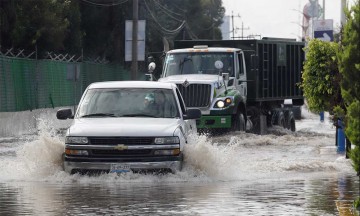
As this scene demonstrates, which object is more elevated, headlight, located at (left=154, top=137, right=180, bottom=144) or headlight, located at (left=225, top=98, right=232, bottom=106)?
headlight, located at (left=154, top=137, right=180, bottom=144)

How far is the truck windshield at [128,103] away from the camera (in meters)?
20.1

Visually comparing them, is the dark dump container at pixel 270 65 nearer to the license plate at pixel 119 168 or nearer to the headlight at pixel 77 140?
the license plate at pixel 119 168

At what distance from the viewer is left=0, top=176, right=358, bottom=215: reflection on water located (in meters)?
15.0

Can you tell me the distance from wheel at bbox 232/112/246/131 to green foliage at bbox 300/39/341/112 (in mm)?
9684

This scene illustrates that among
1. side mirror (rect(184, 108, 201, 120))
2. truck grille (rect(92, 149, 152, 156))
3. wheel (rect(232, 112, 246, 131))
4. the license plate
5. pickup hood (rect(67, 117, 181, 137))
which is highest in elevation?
side mirror (rect(184, 108, 201, 120))

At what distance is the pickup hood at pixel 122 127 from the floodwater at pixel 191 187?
69 cm

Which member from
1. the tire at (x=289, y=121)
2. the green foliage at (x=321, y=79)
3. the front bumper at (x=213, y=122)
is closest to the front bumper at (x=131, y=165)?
the green foliage at (x=321, y=79)

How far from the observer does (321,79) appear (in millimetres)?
24953

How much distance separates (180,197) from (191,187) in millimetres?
1650

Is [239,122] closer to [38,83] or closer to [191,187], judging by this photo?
[38,83]

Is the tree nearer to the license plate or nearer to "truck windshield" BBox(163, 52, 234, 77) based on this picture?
the license plate

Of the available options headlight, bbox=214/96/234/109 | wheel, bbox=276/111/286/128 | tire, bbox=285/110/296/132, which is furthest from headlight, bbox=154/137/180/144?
tire, bbox=285/110/296/132

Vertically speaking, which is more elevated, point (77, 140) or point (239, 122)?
point (77, 140)

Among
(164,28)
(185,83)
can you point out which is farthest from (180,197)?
(164,28)
